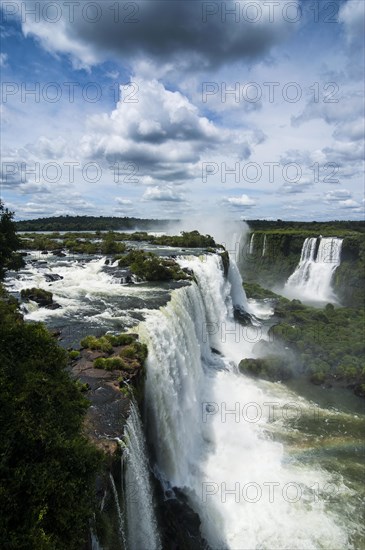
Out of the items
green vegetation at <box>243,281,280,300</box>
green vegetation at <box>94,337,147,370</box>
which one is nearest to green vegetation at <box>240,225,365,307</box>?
green vegetation at <box>243,281,280,300</box>

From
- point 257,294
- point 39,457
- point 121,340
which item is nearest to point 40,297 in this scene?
point 121,340

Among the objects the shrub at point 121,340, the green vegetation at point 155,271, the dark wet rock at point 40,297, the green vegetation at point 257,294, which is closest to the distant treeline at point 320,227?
the green vegetation at point 257,294

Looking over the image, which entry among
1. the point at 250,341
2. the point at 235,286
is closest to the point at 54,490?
the point at 250,341

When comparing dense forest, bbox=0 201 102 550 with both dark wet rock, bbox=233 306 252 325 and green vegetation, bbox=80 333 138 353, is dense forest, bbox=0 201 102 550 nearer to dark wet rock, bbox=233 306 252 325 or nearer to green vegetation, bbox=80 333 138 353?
green vegetation, bbox=80 333 138 353

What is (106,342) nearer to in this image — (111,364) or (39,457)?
(111,364)

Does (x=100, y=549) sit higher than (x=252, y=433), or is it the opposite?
(x=100, y=549)

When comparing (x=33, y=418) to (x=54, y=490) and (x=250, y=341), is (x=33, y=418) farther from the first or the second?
(x=250, y=341)

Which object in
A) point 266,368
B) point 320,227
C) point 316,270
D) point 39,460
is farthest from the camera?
point 320,227
